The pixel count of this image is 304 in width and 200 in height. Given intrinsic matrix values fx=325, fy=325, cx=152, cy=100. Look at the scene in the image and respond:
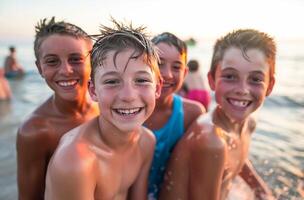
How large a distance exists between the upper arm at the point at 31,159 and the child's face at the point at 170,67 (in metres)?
1.14

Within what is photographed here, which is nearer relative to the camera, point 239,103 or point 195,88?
point 239,103

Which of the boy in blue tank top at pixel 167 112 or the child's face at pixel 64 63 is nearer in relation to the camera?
the child's face at pixel 64 63

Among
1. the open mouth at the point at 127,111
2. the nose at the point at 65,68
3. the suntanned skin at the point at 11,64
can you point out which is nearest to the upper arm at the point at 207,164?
the open mouth at the point at 127,111

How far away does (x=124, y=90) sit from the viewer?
195 cm

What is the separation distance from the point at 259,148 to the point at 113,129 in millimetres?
4230

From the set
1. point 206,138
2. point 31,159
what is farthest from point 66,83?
point 206,138

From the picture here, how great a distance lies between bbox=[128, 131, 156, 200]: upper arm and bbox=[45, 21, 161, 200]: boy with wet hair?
0.18 metres

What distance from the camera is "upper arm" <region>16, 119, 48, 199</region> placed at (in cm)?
262

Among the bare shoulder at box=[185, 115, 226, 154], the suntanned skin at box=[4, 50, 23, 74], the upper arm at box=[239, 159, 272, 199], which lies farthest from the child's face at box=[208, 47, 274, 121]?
the suntanned skin at box=[4, 50, 23, 74]

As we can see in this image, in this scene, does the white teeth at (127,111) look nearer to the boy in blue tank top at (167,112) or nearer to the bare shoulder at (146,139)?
the bare shoulder at (146,139)

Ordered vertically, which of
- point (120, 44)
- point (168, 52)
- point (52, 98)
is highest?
point (120, 44)

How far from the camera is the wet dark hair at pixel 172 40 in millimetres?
2973

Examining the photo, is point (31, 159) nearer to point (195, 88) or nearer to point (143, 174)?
point (143, 174)

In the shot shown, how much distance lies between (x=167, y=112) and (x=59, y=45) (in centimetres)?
118
